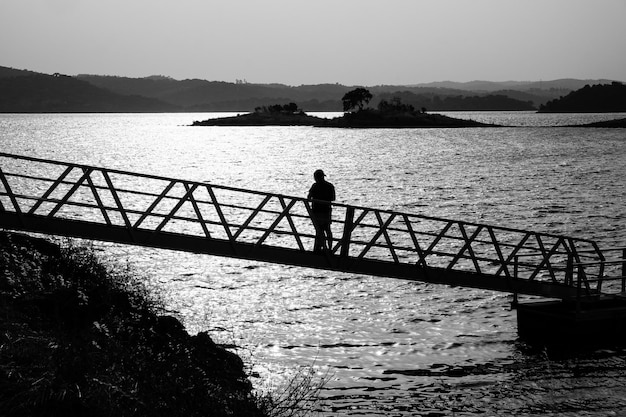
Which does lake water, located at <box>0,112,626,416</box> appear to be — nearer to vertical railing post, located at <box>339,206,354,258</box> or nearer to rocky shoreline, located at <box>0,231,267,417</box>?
rocky shoreline, located at <box>0,231,267,417</box>

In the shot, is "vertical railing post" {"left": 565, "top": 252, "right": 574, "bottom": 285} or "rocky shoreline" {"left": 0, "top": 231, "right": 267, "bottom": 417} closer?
"rocky shoreline" {"left": 0, "top": 231, "right": 267, "bottom": 417}

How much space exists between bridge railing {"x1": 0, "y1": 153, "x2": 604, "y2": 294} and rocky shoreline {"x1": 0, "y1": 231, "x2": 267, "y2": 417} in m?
1.74

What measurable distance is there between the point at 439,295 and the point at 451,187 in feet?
164

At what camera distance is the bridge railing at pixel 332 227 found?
18.0 m

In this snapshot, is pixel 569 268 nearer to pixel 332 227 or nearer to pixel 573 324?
pixel 573 324

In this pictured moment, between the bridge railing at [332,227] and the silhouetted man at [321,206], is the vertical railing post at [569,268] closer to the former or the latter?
the bridge railing at [332,227]

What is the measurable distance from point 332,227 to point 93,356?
37.8m

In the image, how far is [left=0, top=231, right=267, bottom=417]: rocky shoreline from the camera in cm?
1055

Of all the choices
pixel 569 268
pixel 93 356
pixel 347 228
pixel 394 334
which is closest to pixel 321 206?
pixel 347 228

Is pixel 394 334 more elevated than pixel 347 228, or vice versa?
pixel 347 228

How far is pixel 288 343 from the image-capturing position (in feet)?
70.7

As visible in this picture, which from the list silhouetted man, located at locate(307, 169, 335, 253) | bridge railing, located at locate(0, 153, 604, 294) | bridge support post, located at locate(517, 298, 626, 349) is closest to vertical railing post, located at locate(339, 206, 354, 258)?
bridge railing, located at locate(0, 153, 604, 294)

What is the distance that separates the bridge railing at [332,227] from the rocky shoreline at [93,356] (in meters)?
1.74

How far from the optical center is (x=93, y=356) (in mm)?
12359
